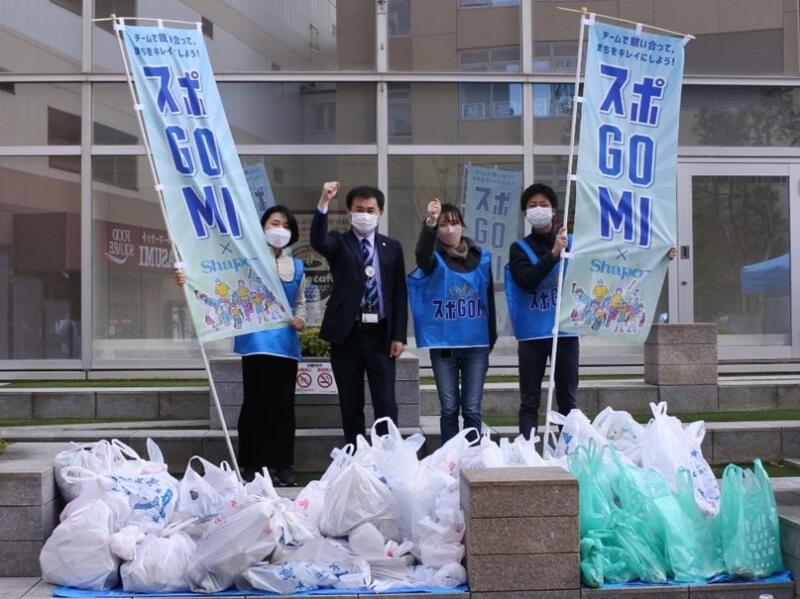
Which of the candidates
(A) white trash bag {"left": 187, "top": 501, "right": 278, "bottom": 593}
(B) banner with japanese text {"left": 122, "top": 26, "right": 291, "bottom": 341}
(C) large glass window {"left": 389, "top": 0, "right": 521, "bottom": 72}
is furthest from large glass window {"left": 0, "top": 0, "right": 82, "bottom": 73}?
(A) white trash bag {"left": 187, "top": 501, "right": 278, "bottom": 593}

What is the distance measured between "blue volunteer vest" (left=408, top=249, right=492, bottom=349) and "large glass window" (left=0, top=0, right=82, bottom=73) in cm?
644

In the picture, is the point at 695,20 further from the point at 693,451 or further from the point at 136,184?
the point at 693,451

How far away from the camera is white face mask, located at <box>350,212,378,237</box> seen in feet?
→ 19.9

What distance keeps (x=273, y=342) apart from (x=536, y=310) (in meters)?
1.73

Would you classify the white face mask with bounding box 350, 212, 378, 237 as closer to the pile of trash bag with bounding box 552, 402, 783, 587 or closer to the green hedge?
the green hedge

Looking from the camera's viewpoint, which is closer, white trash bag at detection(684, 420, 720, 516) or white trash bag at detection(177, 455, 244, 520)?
white trash bag at detection(684, 420, 720, 516)

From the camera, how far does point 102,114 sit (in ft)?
35.7

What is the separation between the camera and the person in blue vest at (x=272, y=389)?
626cm

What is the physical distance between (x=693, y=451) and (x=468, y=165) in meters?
6.48

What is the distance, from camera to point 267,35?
11.1m

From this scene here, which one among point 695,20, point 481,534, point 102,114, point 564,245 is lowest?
point 481,534

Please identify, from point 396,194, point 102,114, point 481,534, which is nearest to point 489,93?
point 396,194

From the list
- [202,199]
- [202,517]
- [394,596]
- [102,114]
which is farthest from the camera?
[102,114]

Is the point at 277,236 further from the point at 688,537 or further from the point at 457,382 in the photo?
the point at 688,537
